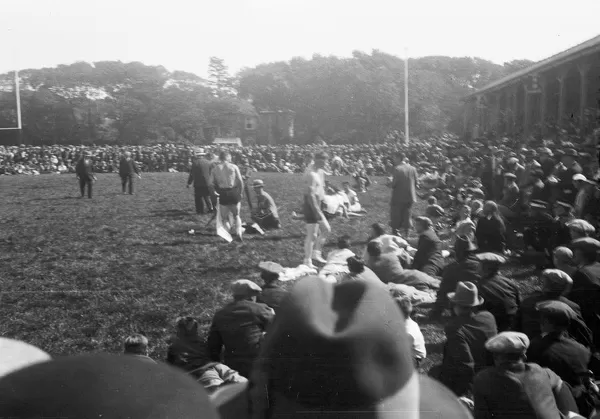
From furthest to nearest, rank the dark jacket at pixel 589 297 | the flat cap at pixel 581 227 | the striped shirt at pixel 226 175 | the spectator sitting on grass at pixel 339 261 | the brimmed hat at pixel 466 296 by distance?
the striped shirt at pixel 226 175
the spectator sitting on grass at pixel 339 261
the flat cap at pixel 581 227
the dark jacket at pixel 589 297
the brimmed hat at pixel 466 296

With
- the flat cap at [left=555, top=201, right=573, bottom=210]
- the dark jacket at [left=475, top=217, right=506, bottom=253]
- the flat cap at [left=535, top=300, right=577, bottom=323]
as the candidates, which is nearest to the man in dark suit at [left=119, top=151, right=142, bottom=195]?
the dark jacket at [left=475, top=217, right=506, bottom=253]

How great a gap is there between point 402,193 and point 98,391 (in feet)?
31.6

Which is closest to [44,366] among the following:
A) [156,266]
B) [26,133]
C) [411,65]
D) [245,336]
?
[245,336]

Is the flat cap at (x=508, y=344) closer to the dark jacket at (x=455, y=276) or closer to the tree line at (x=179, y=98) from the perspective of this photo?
the dark jacket at (x=455, y=276)

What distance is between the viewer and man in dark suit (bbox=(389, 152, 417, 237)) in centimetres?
1021

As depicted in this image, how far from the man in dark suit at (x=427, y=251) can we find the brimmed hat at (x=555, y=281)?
10.8 ft

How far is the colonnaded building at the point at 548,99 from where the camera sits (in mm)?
13156

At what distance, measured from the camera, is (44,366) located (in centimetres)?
90

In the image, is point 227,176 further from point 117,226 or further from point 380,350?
point 380,350

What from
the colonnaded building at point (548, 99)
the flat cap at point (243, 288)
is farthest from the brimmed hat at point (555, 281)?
the colonnaded building at point (548, 99)

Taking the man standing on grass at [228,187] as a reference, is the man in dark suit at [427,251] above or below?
below

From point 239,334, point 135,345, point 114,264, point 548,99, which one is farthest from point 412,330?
point 548,99

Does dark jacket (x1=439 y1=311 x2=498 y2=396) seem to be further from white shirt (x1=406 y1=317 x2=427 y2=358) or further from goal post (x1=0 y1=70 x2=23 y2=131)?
goal post (x1=0 y1=70 x2=23 y2=131)

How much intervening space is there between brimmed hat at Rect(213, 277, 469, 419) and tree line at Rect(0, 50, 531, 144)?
→ 17.5 ft
